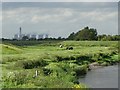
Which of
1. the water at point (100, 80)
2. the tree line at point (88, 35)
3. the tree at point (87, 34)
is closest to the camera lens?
the water at point (100, 80)

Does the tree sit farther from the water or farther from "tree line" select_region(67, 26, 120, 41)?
the water

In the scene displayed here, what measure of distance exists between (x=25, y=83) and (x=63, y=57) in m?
32.0

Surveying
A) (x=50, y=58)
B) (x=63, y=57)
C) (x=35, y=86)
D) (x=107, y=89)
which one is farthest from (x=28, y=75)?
(x=63, y=57)

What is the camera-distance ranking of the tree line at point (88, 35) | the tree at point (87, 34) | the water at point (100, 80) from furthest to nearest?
the tree at point (87, 34) < the tree line at point (88, 35) < the water at point (100, 80)

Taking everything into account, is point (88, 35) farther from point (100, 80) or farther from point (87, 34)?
point (100, 80)

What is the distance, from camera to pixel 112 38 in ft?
454

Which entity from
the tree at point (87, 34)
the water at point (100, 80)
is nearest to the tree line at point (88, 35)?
the tree at point (87, 34)

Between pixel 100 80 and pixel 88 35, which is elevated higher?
pixel 88 35

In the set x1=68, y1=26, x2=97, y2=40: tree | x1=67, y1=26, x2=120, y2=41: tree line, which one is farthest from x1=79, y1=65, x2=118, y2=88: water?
x1=68, y1=26, x2=97, y2=40: tree

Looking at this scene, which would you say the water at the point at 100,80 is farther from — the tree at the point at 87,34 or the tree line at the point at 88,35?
the tree at the point at 87,34

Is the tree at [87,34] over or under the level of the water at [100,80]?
over

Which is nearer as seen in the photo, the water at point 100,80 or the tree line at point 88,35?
the water at point 100,80

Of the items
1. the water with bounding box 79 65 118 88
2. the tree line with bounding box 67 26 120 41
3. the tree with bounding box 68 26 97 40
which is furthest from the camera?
the tree with bounding box 68 26 97 40

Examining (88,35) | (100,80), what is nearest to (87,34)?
(88,35)
